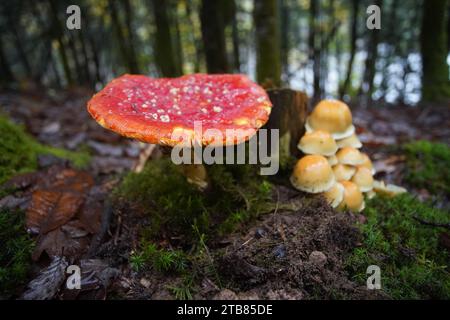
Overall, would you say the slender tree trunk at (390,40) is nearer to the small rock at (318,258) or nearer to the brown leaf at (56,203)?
the small rock at (318,258)

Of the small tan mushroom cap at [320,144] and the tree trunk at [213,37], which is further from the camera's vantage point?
the tree trunk at [213,37]

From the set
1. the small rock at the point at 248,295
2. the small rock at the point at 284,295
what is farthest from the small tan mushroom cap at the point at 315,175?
the small rock at the point at 248,295

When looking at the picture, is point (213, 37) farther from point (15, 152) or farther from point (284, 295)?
point (284, 295)

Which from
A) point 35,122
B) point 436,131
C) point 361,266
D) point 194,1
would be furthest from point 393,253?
point 194,1

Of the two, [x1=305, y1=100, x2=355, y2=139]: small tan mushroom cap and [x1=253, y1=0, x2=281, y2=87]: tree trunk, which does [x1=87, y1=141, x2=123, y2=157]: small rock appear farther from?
[x1=305, y1=100, x2=355, y2=139]: small tan mushroom cap

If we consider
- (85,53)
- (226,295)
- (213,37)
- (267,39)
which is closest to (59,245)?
(226,295)

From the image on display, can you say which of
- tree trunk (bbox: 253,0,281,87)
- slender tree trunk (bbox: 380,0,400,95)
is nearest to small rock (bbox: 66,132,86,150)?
tree trunk (bbox: 253,0,281,87)
